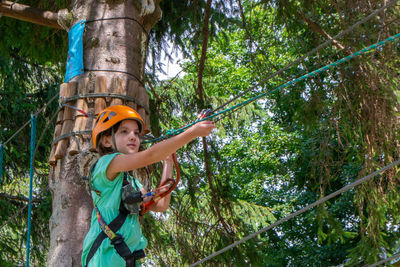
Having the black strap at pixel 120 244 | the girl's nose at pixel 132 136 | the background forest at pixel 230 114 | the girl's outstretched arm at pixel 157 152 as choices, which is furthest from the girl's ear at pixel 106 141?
the background forest at pixel 230 114

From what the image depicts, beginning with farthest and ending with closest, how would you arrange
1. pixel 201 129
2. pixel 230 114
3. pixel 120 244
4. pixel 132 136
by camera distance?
pixel 230 114 < pixel 132 136 < pixel 120 244 < pixel 201 129

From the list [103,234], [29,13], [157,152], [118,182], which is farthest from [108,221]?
[29,13]

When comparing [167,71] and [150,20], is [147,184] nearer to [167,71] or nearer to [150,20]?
[150,20]

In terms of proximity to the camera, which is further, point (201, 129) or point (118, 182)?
point (118, 182)

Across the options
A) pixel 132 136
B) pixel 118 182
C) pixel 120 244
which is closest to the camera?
pixel 120 244

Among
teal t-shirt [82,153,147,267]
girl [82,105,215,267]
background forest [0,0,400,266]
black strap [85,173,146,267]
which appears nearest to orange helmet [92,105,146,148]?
girl [82,105,215,267]

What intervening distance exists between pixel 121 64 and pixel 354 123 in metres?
2.42

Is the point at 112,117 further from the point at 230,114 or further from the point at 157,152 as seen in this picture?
the point at 230,114

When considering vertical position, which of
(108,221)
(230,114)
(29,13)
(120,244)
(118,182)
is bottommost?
(120,244)

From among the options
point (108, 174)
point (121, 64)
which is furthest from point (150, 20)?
point (108, 174)

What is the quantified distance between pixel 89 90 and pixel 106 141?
57 cm

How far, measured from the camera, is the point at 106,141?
8.16 feet

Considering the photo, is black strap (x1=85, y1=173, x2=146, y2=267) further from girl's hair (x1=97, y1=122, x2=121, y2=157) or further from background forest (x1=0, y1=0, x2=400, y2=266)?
background forest (x1=0, y1=0, x2=400, y2=266)

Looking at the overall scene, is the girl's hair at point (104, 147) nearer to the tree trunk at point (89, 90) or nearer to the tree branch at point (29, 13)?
the tree trunk at point (89, 90)
